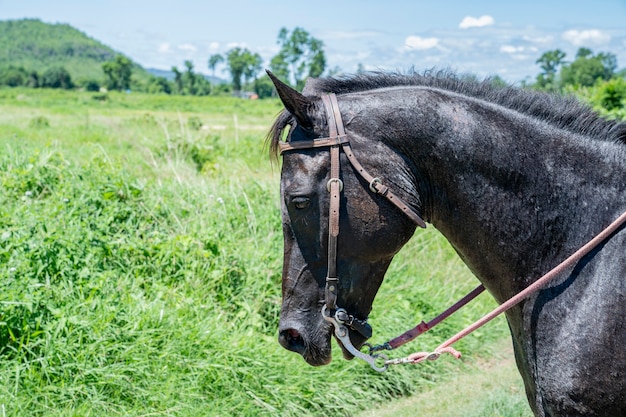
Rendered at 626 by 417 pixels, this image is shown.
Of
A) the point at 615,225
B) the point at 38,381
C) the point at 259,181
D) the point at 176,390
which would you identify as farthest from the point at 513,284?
the point at 259,181

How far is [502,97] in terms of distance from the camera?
8.02 ft

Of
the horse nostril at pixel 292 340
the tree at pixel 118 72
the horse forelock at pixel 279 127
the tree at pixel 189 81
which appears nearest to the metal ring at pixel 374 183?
the horse forelock at pixel 279 127

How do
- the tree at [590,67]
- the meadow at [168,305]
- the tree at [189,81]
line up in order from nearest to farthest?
the meadow at [168,305], the tree at [590,67], the tree at [189,81]

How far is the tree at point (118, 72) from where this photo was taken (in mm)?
98250

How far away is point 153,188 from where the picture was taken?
6.80m

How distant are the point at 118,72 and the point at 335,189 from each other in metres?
104

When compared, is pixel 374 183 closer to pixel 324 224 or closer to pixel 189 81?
pixel 324 224

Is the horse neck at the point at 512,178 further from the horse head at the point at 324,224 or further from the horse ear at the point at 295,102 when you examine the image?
the horse ear at the point at 295,102

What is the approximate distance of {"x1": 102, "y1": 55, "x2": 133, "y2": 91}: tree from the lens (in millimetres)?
98250

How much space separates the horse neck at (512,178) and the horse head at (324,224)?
140 mm

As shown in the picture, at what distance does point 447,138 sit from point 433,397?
3.60 metres

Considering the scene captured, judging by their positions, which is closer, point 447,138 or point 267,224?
point 447,138

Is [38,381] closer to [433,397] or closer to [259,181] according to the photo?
[433,397]

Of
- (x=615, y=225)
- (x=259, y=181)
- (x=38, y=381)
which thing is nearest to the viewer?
(x=615, y=225)
